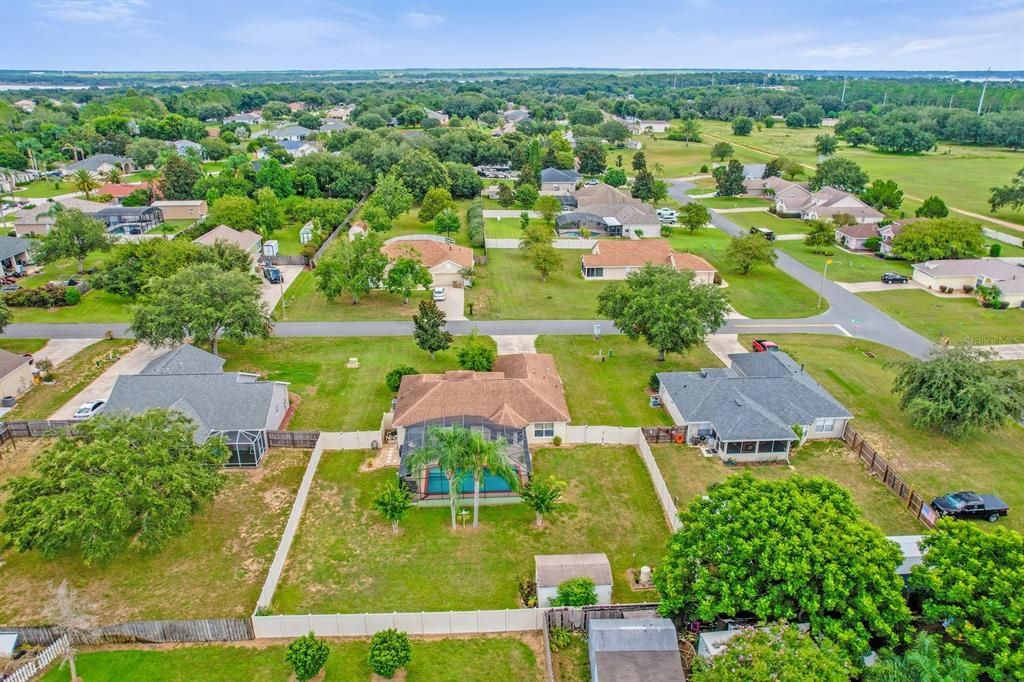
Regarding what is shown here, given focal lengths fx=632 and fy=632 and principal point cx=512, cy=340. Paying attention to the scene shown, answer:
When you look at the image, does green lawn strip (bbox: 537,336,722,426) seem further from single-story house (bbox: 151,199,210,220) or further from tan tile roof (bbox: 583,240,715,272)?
single-story house (bbox: 151,199,210,220)

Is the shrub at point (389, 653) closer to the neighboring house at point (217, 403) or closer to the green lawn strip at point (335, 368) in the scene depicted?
the neighboring house at point (217, 403)

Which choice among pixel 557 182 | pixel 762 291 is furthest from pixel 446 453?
pixel 557 182

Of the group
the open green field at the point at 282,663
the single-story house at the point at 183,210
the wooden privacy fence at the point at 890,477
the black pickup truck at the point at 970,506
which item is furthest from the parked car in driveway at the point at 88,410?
the single-story house at the point at 183,210

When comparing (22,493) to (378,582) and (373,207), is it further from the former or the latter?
(373,207)

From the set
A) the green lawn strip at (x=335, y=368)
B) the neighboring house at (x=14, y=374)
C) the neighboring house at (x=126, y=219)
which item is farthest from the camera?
the neighboring house at (x=126, y=219)

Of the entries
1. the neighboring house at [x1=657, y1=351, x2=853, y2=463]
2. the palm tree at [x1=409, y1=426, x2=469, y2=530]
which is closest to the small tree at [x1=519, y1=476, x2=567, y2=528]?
the palm tree at [x1=409, y1=426, x2=469, y2=530]

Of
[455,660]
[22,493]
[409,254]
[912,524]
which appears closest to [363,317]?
[409,254]

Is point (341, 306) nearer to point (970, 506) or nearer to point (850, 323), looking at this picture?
point (850, 323)

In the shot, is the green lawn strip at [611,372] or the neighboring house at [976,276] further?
the neighboring house at [976,276]
